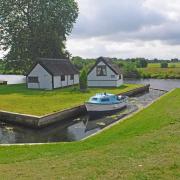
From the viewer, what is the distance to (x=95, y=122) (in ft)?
109

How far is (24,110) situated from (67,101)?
23.6 feet

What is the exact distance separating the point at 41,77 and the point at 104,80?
1041 centimetres

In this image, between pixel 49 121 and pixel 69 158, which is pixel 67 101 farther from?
pixel 69 158

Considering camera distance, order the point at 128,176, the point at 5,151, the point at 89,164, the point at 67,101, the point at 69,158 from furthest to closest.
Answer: the point at 67,101 < the point at 5,151 < the point at 69,158 < the point at 89,164 < the point at 128,176

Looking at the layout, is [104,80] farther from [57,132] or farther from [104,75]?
[57,132]

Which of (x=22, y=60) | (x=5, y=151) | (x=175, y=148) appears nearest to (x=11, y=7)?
(x=22, y=60)

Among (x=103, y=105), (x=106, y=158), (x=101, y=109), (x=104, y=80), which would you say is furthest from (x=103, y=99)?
(x=106, y=158)

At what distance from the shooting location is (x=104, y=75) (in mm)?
58406

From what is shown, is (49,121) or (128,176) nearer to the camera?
(128,176)

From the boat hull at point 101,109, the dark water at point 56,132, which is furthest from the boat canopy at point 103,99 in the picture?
the dark water at point 56,132

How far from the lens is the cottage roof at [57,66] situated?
175 feet

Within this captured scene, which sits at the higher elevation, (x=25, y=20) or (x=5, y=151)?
(x=25, y=20)

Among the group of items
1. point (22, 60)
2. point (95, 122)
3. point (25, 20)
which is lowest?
point (95, 122)

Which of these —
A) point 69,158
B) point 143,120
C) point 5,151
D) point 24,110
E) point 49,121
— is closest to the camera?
point 69,158
